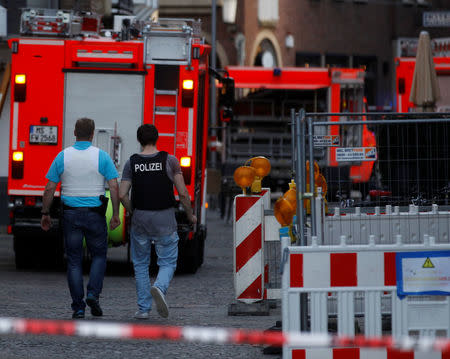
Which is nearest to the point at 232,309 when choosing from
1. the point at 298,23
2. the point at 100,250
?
the point at 100,250

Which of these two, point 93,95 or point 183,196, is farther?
point 93,95

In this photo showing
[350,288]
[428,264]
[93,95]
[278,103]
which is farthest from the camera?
[278,103]

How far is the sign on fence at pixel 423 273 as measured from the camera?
297 inches

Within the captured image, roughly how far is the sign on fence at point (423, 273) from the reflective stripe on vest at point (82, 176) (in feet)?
13.0

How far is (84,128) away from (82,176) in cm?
41

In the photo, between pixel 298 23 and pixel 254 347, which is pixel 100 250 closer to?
pixel 254 347

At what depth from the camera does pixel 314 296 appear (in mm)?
7461

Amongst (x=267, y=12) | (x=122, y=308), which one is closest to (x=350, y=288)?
(x=122, y=308)

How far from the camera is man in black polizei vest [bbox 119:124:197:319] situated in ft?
35.4

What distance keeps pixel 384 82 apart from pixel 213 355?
43.4m

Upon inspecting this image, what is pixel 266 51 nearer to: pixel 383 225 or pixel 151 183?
pixel 151 183

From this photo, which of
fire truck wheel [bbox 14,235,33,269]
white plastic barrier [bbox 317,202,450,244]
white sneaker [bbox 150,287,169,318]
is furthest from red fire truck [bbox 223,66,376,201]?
white plastic barrier [bbox 317,202,450,244]

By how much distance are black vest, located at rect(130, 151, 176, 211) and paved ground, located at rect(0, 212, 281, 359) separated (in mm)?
966

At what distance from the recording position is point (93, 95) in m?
15.5
